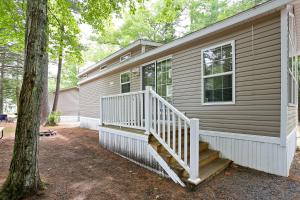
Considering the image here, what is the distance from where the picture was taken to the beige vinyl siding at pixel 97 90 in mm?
8266

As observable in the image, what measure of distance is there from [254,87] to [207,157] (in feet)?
6.22

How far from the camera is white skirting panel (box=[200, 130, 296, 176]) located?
3.71 m

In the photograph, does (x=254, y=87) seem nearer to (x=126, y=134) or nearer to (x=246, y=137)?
(x=246, y=137)

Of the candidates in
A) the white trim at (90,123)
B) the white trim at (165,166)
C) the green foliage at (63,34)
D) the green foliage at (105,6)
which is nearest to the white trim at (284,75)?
the white trim at (165,166)

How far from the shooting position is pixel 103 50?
22.4m

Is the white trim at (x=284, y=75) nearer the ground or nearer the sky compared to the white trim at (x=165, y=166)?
nearer the sky

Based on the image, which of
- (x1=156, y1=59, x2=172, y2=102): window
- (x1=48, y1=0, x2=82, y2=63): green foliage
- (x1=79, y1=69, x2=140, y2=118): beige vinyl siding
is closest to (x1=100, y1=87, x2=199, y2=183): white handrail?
(x1=156, y1=59, x2=172, y2=102): window

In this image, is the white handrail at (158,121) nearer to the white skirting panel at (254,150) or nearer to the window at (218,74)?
the white skirting panel at (254,150)

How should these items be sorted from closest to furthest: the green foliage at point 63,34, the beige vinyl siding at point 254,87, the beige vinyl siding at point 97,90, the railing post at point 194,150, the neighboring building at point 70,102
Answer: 1. the railing post at point 194,150
2. the beige vinyl siding at point 254,87
3. the green foliage at point 63,34
4. the beige vinyl siding at point 97,90
5. the neighboring building at point 70,102

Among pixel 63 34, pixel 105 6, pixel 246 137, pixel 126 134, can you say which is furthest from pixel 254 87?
pixel 63 34

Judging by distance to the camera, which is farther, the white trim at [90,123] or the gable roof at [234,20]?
the white trim at [90,123]

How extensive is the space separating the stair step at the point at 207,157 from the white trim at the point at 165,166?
72 cm

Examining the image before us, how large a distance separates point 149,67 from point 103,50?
55.1 ft

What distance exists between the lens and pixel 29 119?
2.94 m
